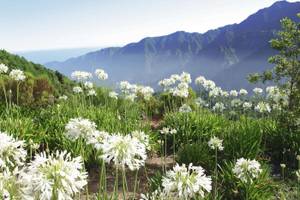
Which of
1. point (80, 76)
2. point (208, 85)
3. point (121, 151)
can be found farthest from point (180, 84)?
point (121, 151)

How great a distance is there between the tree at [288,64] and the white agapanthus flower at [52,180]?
32.6ft

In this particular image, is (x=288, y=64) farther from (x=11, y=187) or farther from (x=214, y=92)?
(x=11, y=187)

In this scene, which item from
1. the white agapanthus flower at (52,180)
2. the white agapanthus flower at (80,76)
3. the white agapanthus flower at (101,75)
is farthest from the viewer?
the white agapanthus flower at (101,75)

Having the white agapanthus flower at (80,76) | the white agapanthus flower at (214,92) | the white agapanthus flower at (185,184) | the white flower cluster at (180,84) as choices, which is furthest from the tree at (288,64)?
the white agapanthus flower at (185,184)

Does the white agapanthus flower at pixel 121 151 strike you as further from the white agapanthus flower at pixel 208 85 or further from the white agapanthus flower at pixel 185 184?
the white agapanthus flower at pixel 208 85

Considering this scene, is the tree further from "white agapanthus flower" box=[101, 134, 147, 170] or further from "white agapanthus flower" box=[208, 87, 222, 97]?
"white agapanthus flower" box=[101, 134, 147, 170]

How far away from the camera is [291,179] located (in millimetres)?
9789

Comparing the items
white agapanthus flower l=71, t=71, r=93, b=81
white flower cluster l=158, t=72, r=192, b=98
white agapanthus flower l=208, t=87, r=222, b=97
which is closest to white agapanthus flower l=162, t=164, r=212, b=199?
white flower cluster l=158, t=72, r=192, b=98

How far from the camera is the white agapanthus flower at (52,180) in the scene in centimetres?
301

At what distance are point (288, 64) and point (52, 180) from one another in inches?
413

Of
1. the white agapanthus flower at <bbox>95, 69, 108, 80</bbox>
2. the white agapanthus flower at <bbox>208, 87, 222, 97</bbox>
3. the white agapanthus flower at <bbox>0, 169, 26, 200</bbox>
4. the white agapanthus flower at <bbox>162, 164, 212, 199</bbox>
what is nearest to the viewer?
the white agapanthus flower at <bbox>0, 169, 26, 200</bbox>

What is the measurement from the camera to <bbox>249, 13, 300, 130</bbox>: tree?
12.3m

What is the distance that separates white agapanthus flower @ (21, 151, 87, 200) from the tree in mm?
9923

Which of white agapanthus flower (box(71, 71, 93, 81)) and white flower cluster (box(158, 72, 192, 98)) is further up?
white agapanthus flower (box(71, 71, 93, 81))
